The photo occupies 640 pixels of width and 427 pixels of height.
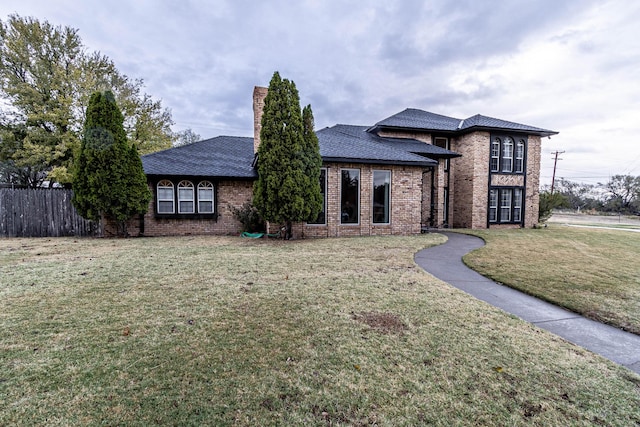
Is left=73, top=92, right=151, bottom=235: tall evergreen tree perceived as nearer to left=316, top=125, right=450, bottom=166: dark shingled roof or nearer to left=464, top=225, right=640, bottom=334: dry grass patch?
left=316, top=125, right=450, bottom=166: dark shingled roof

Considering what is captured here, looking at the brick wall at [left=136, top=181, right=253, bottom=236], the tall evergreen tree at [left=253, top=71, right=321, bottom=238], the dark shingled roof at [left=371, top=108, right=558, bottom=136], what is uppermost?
the dark shingled roof at [left=371, top=108, right=558, bottom=136]

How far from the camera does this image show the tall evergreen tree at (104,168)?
975 centimetres

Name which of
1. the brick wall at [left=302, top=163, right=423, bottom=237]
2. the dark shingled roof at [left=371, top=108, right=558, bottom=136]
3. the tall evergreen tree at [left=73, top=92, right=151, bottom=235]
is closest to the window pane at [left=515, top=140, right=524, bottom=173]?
the dark shingled roof at [left=371, top=108, right=558, bottom=136]

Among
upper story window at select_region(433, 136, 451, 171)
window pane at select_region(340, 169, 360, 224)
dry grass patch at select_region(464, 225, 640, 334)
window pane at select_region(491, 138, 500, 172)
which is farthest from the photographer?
upper story window at select_region(433, 136, 451, 171)

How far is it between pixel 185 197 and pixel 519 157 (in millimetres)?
16414

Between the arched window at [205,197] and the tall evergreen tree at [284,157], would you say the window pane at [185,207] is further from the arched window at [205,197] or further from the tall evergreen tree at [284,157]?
the tall evergreen tree at [284,157]

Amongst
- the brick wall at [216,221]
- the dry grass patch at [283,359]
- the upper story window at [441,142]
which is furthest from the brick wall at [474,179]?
the dry grass patch at [283,359]

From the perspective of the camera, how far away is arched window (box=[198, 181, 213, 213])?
37.6ft

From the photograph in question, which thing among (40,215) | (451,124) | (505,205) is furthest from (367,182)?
(40,215)

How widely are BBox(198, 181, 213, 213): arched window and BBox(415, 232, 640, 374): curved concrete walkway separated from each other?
8.36 m

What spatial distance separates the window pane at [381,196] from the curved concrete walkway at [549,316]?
4.76 meters

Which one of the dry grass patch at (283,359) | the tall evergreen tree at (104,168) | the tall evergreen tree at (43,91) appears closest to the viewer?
the dry grass patch at (283,359)

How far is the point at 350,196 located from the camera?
36.1 ft

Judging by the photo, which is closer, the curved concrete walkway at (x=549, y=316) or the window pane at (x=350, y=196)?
the curved concrete walkway at (x=549, y=316)
